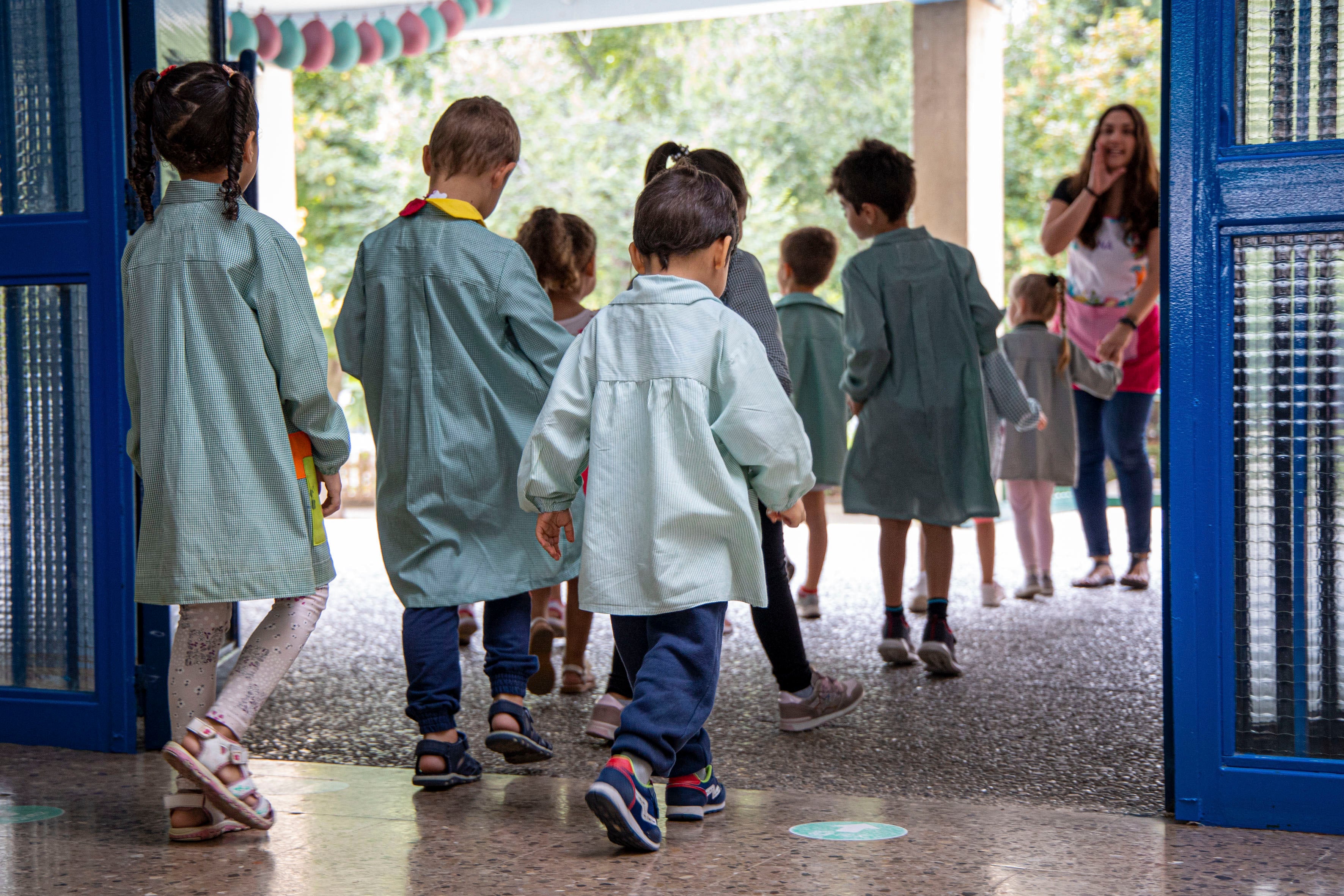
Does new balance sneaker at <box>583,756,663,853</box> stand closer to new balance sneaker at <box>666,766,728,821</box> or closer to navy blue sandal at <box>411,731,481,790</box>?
new balance sneaker at <box>666,766,728,821</box>

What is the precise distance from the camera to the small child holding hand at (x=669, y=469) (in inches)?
96.5

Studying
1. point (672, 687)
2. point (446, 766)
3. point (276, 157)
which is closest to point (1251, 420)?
point (672, 687)

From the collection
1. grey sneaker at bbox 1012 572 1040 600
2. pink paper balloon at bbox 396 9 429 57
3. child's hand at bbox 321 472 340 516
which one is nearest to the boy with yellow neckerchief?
child's hand at bbox 321 472 340 516

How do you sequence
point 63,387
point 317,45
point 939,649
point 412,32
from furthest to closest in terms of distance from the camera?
point 412,32 < point 317,45 < point 939,649 < point 63,387

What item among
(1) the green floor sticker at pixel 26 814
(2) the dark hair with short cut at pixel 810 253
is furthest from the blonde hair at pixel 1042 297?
(1) the green floor sticker at pixel 26 814

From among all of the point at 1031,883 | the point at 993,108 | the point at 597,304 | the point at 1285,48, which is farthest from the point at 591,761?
the point at 597,304

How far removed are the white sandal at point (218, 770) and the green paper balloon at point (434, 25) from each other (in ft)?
23.7

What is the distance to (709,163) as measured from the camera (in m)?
3.29

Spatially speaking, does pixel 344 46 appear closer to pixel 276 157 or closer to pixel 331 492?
pixel 276 157

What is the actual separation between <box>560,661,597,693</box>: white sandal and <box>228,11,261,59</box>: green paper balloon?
5226mm

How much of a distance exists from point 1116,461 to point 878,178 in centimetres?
209

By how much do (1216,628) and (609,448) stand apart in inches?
47.2

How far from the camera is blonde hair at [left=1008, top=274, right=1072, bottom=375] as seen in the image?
5.61m

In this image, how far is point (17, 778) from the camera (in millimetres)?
2945
